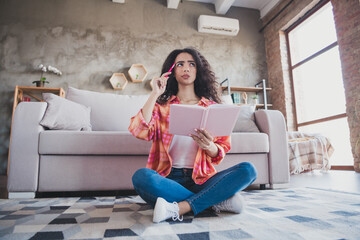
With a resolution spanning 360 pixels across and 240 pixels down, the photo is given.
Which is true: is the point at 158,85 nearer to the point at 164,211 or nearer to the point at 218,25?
the point at 164,211

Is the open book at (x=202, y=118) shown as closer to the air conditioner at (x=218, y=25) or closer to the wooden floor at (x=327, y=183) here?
the wooden floor at (x=327, y=183)

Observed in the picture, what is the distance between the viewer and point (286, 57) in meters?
4.59

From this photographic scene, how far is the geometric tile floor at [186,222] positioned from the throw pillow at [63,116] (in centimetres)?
60

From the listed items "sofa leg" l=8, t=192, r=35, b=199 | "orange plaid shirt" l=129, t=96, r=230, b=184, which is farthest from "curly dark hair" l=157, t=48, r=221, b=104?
"sofa leg" l=8, t=192, r=35, b=199

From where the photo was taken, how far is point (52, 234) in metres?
0.73

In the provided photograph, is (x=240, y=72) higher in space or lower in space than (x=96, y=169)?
higher

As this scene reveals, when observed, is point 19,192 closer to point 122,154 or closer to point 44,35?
point 122,154

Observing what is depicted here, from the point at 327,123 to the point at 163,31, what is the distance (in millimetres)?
3184

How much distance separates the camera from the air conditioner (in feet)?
14.7

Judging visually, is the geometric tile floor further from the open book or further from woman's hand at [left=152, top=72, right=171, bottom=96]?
woman's hand at [left=152, top=72, right=171, bottom=96]

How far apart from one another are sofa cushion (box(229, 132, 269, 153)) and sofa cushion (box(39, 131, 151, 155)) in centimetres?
63

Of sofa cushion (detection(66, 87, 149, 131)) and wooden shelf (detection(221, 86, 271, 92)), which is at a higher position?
wooden shelf (detection(221, 86, 271, 92))

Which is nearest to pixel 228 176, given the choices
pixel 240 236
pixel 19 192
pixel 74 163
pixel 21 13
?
pixel 240 236

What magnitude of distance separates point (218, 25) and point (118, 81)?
6.90ft
